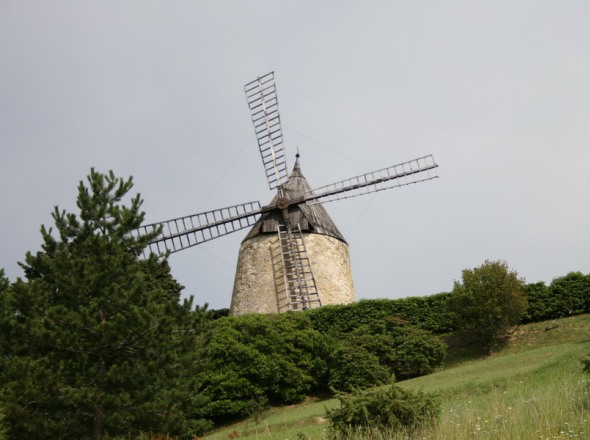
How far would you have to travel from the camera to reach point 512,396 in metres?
11.6

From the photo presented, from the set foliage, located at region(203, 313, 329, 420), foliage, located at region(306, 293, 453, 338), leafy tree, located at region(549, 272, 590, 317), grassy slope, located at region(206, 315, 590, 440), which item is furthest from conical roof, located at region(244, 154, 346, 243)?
leafy tree, located at region(549, 272, 590, 317)

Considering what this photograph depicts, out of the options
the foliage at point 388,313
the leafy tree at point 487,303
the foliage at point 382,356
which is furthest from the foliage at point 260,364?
the leafy tree at point 487,303

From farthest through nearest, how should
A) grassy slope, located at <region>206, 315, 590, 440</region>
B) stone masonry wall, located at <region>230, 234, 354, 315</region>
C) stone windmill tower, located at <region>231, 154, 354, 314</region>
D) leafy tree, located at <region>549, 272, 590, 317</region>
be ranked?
stone masonry wall, located at <region>230, 234, 354, 315</region>
stone windmill tower, located at <region>231, 154, 354, 314</region>
leafy tree, located at <region>549, 272, 590, 317</region>
grassy slope, located at <region>206, 315, 590, 440</region>

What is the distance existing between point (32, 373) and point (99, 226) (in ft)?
13.6

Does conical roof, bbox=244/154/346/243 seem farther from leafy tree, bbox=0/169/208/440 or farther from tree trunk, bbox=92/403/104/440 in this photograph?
tree trunk, bbox=92/403/104/440

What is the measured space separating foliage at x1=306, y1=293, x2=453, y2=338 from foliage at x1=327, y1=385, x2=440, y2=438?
16.6 metres

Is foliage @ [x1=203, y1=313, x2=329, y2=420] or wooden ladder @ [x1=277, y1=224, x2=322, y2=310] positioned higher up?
wooden ladder @ [x1=277, y1=224, x2=322, y2=310]

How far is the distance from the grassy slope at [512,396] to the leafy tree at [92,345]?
89.0 inches

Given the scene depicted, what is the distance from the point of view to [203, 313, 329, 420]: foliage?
2344 centimetres

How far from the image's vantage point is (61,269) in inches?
600

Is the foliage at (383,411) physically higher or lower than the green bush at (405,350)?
lower

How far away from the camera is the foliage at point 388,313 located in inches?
1070

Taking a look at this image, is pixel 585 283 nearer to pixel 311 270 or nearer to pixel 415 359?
pixel 415 359

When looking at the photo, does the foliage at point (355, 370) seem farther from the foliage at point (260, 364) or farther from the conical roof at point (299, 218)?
the conical roof at point (299, 218)
